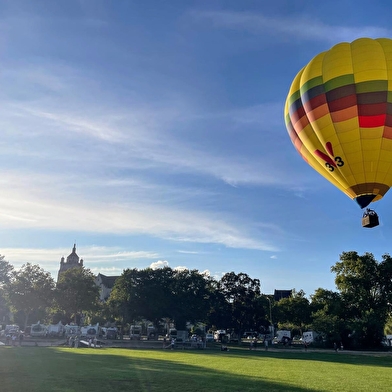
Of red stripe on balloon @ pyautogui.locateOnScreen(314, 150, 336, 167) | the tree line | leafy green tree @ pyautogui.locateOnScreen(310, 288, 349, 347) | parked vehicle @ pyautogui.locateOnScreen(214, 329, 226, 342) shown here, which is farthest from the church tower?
red stripe on balloon @ pyautogui.locateOnScreen(314, 150, 336, 167)

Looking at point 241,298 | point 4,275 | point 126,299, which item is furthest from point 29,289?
point 241,298

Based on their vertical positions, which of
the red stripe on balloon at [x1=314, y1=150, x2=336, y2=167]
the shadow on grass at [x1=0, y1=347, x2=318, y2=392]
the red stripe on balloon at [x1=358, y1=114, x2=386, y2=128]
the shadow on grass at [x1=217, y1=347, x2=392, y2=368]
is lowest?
the shadow on grass at [x1=217, y1=347, x2=392, y2=368]

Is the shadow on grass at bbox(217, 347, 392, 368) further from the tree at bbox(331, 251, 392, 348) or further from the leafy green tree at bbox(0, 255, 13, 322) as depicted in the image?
the leafy green tree at bbox(0, 255, 13, 322)

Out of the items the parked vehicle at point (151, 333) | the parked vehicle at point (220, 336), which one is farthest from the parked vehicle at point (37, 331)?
the parked vehicle at point (220, 336)

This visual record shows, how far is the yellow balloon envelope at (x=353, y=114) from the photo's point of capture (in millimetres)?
18938

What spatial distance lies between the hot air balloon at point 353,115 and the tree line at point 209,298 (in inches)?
1761

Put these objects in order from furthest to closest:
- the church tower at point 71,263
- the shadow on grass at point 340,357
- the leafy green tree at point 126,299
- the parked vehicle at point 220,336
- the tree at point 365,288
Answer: the church tower at point 71,263
the parked vehicle at point 220,336
the leafy green tree at point 126,299
the tree at point 365,288
the shadow on grass at point 340,357

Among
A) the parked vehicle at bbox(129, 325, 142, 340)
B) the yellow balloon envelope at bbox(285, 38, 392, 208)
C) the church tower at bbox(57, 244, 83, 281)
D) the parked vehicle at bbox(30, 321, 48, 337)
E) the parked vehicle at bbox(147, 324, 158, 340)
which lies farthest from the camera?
the church tower at bbox(57, 244, 83, 281)

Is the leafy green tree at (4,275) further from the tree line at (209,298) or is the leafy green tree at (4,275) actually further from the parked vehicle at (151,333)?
the parked vehicle at (151,333)

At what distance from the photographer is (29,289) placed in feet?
224

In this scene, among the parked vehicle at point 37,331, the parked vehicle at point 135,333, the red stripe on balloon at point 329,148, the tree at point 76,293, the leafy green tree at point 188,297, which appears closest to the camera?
the red stripe on balloon at point 329,148

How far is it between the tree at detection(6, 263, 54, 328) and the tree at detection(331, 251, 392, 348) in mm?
54130

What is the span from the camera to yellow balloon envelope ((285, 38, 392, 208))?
62.1 ft

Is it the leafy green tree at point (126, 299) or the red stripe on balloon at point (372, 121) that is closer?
the red stripe on balloon at point (372, 121)
